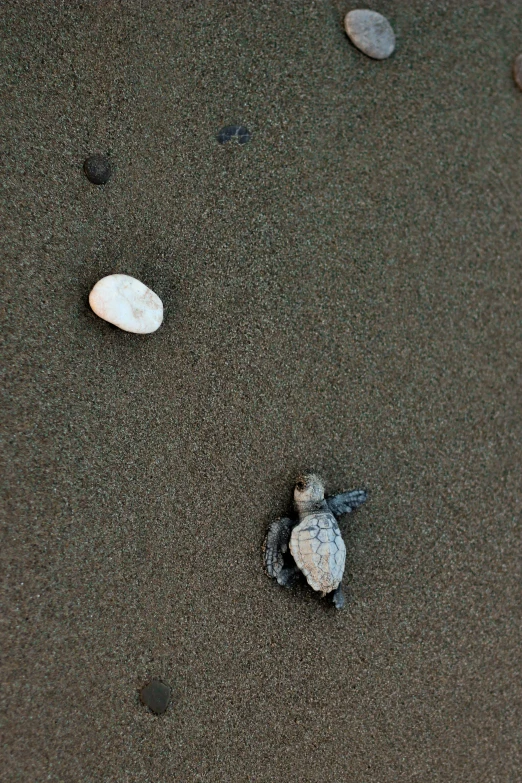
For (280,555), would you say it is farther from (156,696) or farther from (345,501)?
(156,696)

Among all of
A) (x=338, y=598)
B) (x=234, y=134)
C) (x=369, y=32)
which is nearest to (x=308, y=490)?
(x=338, y=598)

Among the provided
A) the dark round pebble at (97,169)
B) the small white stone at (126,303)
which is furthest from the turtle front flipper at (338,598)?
the dark round pebble at (97,169)

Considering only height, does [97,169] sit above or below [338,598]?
above

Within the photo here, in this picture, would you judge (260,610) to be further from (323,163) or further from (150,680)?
(323,163)

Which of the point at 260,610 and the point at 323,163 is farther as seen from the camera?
the point at 323,163

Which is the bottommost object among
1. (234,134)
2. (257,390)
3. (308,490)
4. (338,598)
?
(338,598)

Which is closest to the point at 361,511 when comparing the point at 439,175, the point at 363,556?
the point at 363,556

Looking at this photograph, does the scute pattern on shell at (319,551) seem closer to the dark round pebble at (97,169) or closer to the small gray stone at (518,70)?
the dark round pebble at (97,169)
